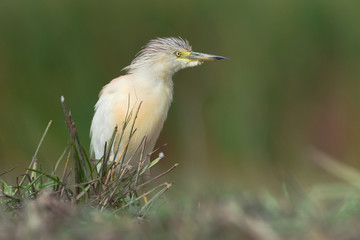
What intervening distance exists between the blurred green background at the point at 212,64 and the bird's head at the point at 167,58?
6.72 feet

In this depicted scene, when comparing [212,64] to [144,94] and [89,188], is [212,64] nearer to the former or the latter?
[144,94]

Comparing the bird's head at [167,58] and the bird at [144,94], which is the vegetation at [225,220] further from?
the bird's head at [167,58]

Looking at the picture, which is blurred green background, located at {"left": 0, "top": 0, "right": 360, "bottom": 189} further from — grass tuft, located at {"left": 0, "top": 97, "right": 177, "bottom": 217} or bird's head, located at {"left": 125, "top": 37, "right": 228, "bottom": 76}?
grass tuft, located at {"left": 0, "top": 97, "right": 177, "bottom": 217}

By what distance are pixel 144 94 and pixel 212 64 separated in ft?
8.94

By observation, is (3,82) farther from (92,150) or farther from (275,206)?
(275,206)

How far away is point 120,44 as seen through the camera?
6.58 metres

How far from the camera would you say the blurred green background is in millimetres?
6422

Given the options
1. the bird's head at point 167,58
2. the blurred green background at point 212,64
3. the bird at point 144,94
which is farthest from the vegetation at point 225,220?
the blurred green background at point 212,64

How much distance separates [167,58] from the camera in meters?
4.16

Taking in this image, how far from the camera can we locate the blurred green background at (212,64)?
21.1 feet

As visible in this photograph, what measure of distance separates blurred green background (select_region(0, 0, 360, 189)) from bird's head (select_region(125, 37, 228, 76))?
6.72 ft

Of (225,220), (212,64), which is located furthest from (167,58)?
(225,220)

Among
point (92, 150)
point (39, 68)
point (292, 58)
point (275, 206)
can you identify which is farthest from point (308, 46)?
point (275, 206)

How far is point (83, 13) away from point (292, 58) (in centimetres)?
191
